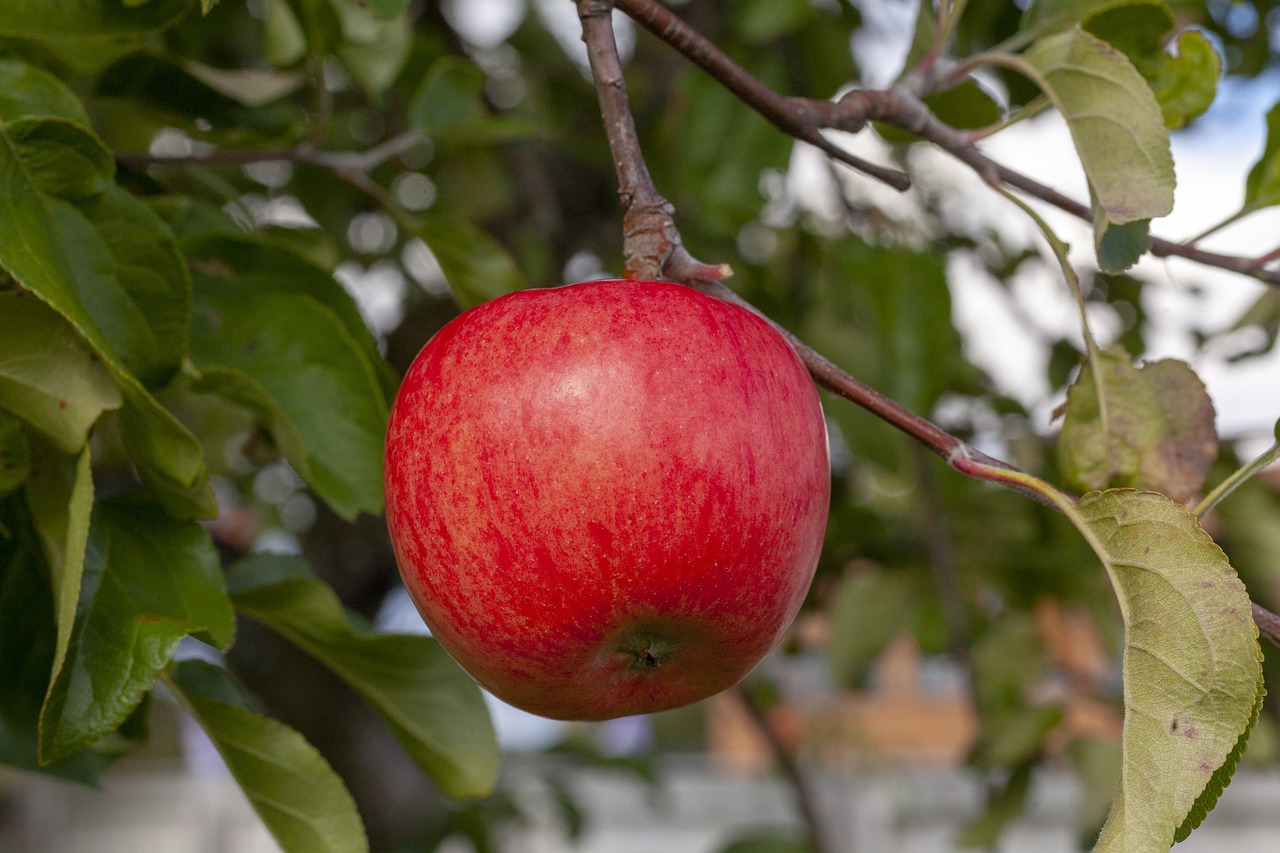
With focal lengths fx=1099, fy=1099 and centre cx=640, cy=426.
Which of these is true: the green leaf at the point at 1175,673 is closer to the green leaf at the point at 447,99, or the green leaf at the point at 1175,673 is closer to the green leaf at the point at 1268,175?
the green leaf at the point at 1268,175

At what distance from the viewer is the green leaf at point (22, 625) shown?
60cm

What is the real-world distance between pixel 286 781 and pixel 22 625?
0.57 ft

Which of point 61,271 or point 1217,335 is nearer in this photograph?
point 61,271

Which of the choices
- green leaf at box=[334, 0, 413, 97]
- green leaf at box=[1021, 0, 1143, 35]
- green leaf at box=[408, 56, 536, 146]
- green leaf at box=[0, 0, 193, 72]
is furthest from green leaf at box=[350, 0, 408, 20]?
green leaf at box=[1021, 0, 1143, 35]

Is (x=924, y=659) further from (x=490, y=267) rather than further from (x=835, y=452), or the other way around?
(x=490, y=267)

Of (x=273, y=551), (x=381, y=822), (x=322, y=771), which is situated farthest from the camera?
(x=381, y=822)

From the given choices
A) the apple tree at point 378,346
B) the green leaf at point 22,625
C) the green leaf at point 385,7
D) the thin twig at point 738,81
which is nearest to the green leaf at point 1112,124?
the apple tree at point 378,346

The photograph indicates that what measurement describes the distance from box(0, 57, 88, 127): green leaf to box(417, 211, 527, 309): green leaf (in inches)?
12.3

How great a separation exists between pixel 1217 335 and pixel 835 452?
47.1 inches

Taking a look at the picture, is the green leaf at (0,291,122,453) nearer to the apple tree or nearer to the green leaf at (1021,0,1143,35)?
the apple tree

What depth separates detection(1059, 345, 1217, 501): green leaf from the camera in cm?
64

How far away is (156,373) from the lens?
1.89 ft

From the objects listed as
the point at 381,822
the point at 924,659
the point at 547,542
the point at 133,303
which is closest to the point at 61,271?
the point at 133,303

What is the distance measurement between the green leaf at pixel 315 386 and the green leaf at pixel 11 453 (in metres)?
0.14
